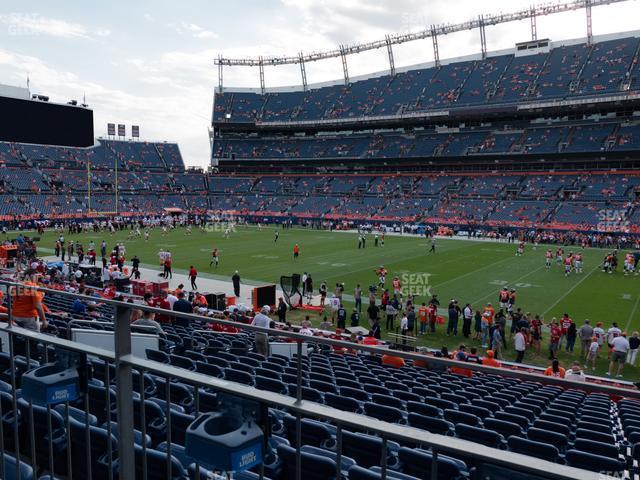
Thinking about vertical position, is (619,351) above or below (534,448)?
below

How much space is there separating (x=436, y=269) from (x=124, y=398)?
30.1m

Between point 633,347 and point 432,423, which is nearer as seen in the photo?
point 432,423

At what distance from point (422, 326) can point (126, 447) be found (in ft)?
55.4

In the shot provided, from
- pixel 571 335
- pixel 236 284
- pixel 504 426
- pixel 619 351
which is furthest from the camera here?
pixel 236 284

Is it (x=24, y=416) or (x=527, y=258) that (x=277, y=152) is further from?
(x=24, y=416)

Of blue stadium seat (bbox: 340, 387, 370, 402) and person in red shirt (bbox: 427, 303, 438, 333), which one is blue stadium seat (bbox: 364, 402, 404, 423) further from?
person in red shirt (bbox: 427, 303, 438, 333)

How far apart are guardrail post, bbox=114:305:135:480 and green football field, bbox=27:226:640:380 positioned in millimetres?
15512

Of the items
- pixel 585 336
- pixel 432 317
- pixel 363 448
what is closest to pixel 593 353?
pixel 585 336

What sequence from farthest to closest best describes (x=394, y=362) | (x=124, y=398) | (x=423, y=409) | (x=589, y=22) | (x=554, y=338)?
(x=589, y=22)
(x=554, y=338)
(x=394, y=362)
(x=423, y=409)
(x=124, y=398)

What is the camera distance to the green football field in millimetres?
22906

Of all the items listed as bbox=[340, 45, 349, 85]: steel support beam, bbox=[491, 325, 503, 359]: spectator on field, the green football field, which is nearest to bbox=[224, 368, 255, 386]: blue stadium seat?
bbox=[491, 325, 503, 359]: spectator on field

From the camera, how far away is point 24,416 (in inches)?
184

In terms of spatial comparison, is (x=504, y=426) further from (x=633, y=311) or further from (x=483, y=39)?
(x=483, y=39)

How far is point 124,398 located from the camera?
326cm
